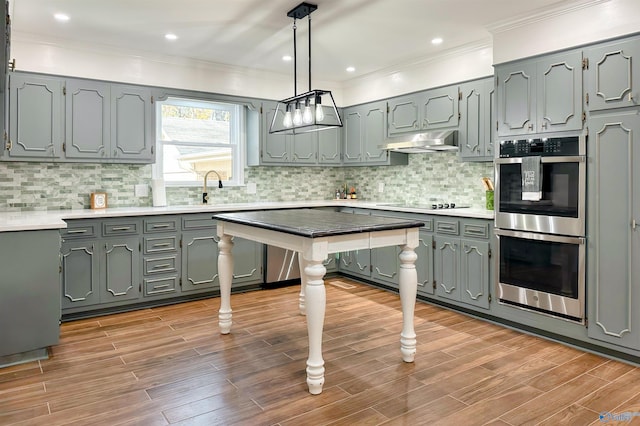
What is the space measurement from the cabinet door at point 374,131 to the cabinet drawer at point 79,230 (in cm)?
315

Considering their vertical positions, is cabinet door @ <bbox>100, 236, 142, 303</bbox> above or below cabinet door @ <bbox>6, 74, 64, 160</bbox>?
below

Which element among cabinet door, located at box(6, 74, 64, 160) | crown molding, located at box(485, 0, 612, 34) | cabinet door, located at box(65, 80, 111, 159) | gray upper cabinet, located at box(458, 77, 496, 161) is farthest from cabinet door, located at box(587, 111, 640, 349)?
cabinet door, located at box(6, 74, 64, 160)

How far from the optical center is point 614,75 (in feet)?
9.81

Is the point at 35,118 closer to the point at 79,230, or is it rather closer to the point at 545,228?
the point at 79,230

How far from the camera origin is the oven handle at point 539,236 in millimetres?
3205

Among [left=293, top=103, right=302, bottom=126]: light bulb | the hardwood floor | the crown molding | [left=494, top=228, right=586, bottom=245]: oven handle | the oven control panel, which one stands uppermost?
the crown molding

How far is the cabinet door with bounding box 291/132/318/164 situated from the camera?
223 inches

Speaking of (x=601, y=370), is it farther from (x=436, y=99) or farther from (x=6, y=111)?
(x=6, y=111)

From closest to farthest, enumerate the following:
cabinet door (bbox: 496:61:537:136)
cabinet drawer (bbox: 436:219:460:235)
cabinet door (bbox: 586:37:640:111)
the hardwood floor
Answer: the hardwood floor, cabinet door (bbox: 586:37:640:111), cabinet door (bbox: 496:61:537:136), cabinet drawer (bbox: 436:219:460:235)

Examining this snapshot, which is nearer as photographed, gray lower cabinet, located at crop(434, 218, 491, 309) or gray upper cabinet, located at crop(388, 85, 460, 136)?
gray lower cabinet, located at crop(434, 218, 491, 309)

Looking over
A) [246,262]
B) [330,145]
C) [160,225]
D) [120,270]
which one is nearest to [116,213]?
[160,225]

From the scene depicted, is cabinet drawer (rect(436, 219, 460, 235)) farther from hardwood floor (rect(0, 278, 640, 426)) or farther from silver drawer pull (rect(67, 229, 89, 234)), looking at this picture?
silver drawer pull (rect(67, 229, 89, 234))

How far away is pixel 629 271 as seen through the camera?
295cm

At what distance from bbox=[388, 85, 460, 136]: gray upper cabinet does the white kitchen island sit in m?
1.81
